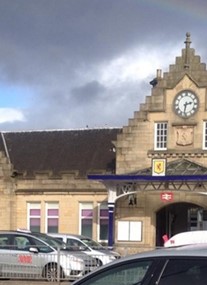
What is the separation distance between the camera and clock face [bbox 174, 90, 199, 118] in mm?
34812

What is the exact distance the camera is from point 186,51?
35.5 meters

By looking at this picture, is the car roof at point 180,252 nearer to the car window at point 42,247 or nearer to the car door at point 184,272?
the car door at point 184,272

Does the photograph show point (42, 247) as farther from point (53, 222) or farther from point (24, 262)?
point (53, 222)

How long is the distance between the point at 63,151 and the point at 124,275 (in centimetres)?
3475

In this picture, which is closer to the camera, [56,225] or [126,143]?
[126,143]

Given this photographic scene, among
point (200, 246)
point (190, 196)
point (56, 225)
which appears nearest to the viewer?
point (200, 246)

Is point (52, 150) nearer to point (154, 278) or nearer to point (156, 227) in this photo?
point (156, 227)

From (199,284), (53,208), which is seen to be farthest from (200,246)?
(53,208)

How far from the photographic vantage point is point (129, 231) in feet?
115

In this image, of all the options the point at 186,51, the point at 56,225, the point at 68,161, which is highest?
the point at 186,51

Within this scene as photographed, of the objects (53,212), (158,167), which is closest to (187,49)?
(158,167)

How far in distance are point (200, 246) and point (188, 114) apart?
28947 mm

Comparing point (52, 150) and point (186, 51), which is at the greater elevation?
point (186, 51)

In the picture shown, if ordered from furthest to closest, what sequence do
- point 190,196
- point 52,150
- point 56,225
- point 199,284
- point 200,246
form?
1. point 52,150
2. point 56,225
3. point 190,196
4. point 200,246
5. point 199,284
